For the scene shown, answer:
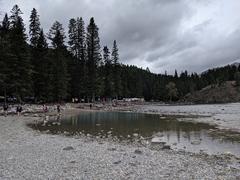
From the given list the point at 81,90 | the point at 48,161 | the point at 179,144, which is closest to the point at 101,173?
the point at 48,161

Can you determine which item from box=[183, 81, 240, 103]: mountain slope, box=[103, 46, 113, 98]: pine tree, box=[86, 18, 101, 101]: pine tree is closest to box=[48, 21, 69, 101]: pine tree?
box=[86, 18, 101, 101]: pine tree

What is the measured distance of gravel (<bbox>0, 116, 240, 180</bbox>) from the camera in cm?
1195

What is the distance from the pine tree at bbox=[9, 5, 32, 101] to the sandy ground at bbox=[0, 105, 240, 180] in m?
35.3

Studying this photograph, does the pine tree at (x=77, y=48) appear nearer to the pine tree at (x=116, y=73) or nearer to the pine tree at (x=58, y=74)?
the pine tree at (x=58, y=74)

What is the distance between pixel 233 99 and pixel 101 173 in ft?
533

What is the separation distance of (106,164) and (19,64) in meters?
44.0

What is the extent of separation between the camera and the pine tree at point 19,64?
51.8 meters

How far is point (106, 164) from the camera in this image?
45.4ft

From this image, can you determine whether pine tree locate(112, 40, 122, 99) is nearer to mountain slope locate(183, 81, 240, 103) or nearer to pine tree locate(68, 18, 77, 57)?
pine tree locate(68, 18, 77, 57)

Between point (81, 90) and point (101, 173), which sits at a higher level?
point (81, 90)

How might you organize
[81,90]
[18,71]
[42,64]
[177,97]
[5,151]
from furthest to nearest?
[177,97] < [81,90] < [42,64] < [18,71] < [5,151]

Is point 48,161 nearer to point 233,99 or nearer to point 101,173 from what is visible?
point 101,173

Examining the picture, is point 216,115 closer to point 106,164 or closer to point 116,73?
point 106,164

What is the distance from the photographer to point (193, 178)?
38.1 ft
